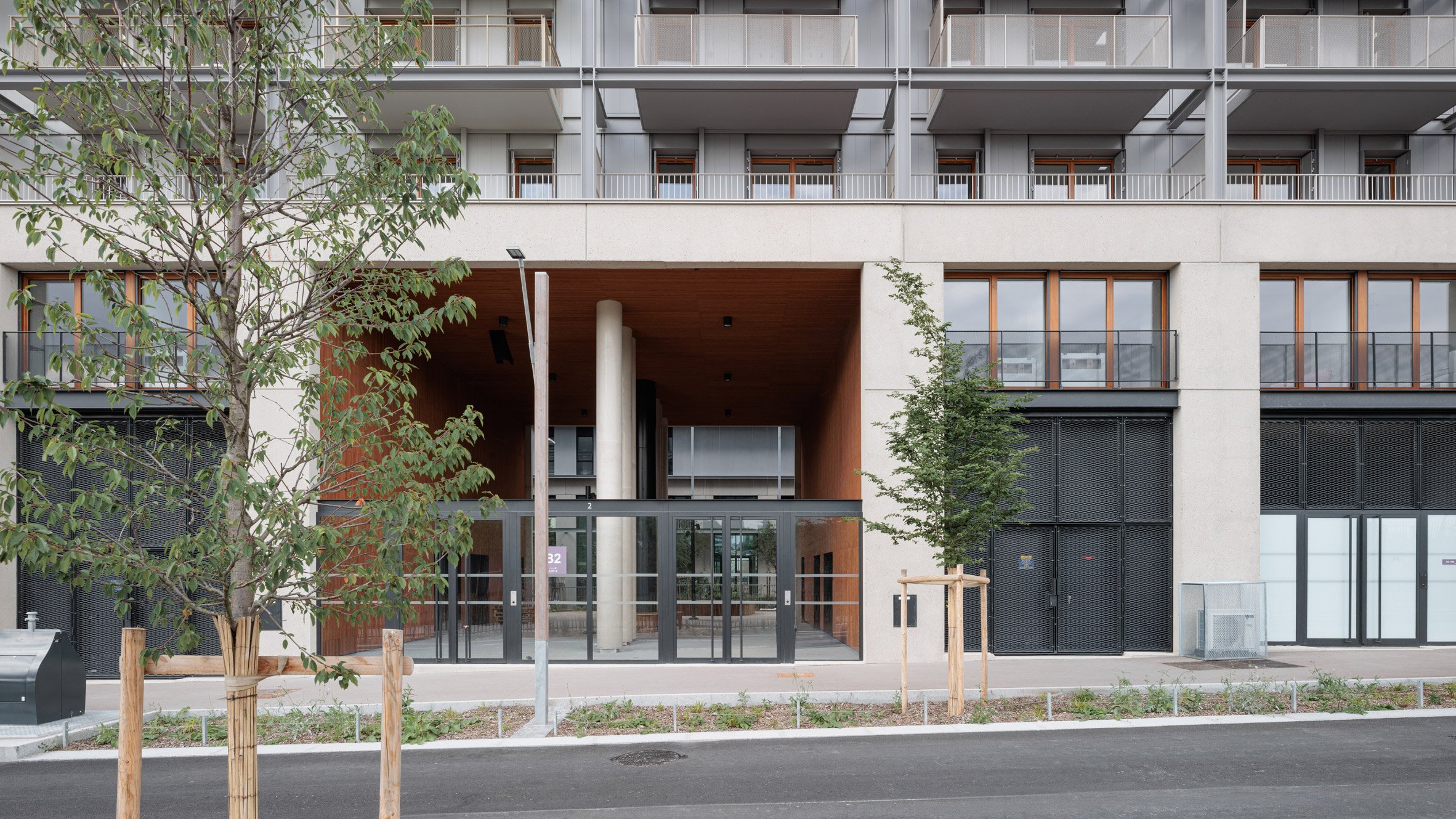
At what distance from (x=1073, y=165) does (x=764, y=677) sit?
1417 centimetres

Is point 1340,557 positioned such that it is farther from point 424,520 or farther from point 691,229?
point 424,520

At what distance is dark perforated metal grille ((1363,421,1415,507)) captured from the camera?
2009 centimetres

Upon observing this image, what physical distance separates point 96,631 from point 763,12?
64.2 ft

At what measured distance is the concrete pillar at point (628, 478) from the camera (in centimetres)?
1934

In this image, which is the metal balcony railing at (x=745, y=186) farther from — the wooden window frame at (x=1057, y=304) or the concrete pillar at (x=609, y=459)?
the wooden window frame at (x=1057, y=304)

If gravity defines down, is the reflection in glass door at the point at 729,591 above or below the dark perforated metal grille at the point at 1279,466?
below

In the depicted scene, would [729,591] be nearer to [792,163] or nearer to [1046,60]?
[792,163]

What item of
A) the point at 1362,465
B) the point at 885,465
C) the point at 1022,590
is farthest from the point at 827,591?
the point at 1362,465

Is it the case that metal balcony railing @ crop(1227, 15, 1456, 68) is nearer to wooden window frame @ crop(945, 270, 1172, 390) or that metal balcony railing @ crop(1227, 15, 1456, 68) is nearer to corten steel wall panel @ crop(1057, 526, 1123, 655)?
wooden window frame @ crop(945, 270, 1172, 390)

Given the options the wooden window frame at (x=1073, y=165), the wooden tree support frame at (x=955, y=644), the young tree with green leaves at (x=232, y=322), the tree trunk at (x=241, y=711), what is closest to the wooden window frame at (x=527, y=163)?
the wooden window frame at (x=1073, y=165)

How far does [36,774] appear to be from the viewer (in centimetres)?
1075

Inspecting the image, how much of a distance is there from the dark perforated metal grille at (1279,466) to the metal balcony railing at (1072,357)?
2.56 m

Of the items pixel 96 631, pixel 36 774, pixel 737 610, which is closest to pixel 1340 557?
pixel 737 610

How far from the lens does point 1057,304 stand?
65.6 feet
